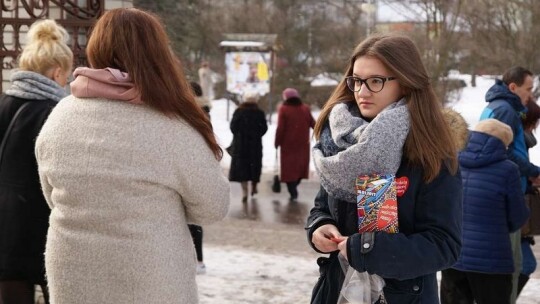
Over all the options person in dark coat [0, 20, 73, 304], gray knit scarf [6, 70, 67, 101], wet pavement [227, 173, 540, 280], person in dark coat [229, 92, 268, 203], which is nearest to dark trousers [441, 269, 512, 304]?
person in dark coat [0, 20, 73, 304]

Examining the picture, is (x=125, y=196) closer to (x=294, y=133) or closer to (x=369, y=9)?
(x=294, y=133)

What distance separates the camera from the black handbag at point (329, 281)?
303cm

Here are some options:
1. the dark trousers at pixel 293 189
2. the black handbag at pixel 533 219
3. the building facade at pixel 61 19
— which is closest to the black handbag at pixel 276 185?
the dark trousers at pixel 293 189

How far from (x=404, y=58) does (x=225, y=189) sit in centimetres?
77

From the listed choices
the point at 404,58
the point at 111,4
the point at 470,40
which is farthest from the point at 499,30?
the point at 404,58

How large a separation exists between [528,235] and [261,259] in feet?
10.6

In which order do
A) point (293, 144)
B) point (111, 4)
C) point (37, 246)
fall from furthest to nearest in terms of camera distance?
point (293, 144) → point (111, 4) → point (37, 246)

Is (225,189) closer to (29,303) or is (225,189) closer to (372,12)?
(29,303)

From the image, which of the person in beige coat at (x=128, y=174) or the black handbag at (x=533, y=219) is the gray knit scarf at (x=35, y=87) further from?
the black handbag at (x=533, y=219)

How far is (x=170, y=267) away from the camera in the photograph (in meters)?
2.77

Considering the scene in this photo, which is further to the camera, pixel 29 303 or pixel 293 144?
pixel 293 144

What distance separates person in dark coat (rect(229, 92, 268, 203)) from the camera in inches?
497

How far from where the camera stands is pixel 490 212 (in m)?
4.96

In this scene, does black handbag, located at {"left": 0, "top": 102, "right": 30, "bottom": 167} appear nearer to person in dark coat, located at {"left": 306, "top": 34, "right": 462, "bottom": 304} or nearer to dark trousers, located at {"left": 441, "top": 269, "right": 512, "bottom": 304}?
person in dark coat, located at {"left": 306, "top": 34, "right": 462, "bottom": 304}
